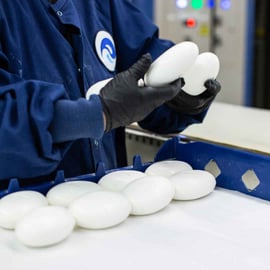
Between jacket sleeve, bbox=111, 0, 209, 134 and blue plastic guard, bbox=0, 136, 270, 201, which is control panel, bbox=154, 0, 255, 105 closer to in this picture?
jacket sleeve, bbox=111, 0, 209, 134

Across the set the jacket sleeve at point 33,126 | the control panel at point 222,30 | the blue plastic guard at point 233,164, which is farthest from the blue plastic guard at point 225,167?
the control panel at point 222,30

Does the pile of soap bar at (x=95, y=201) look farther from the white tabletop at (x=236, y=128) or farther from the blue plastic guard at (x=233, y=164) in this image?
the white tabletop at (x=236, y=128)

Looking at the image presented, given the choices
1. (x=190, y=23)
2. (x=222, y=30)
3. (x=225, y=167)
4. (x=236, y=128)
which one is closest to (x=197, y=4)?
(x=190, y=23)

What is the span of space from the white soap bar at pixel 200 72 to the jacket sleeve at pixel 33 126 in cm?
31

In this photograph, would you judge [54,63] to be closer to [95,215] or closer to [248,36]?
[95,215]

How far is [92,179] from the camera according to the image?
118cm

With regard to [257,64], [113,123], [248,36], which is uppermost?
[113,123]

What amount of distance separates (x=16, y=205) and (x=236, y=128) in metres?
0.88

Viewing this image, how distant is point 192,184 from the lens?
112 cm

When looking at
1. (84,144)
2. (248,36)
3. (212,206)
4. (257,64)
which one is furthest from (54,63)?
(257,64)

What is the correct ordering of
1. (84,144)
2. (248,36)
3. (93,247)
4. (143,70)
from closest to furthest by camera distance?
(93,247)
(143,70)
(84,144)
(248,36)

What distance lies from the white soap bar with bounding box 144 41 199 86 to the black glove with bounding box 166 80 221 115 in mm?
191

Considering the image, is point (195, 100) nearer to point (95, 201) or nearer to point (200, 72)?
point (200, 72)

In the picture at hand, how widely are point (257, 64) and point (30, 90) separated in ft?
10.7
